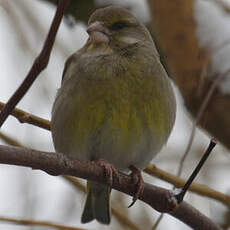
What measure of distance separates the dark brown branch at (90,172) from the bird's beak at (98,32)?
1.11m

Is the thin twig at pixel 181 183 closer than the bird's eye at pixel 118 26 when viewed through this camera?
Yes

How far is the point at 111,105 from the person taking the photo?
10.7 feet

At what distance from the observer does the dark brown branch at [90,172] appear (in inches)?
79.2

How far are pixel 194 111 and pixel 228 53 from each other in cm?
52

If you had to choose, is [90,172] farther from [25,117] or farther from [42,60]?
[42,60]

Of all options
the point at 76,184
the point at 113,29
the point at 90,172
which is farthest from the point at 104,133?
the point at 90,172

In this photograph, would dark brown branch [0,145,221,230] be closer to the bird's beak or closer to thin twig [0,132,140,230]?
thin twig [0,132,140,230]

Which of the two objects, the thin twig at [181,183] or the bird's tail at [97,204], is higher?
the thin twig at [181,183]

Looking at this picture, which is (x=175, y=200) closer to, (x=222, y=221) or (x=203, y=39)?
(x=222, y=221)

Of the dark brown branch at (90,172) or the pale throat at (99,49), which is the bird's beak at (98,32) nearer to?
the pale throat at (99,49)

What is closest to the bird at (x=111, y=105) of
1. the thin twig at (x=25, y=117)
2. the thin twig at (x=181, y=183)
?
the thin twig at (x=181, y=183)

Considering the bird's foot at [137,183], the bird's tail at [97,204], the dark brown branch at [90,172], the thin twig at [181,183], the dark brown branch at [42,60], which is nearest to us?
the dark brown branch at [42,60]

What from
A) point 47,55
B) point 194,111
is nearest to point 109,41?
point 194,111

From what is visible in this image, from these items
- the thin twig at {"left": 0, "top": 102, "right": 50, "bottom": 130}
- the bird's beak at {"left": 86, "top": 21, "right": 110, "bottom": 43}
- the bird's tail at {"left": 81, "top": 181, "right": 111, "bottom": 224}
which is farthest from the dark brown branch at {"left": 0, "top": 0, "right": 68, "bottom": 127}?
the bird's tail at {"left": 81, "top": 181, "right": 111, "bottom": 224}
